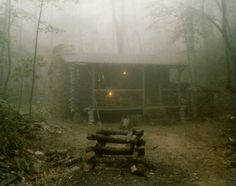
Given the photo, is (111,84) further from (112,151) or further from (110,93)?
(112,151)

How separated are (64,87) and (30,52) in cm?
2065

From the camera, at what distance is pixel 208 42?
35000 mm

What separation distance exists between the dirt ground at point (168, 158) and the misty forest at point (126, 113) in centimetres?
4

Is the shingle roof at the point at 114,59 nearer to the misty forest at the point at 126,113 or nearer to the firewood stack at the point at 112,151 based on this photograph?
the misty forest at the point at 126,113

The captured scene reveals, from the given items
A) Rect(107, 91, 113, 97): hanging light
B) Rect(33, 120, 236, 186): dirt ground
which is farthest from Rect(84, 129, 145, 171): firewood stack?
Rect(107, 91, 113, 97): hanging light

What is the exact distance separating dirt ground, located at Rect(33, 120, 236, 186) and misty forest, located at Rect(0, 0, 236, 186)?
0.12 ft

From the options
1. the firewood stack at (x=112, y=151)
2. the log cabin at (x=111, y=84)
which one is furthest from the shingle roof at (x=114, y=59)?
the firewood stack at (x=112, y=151)

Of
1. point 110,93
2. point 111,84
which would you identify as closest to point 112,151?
point 110,93

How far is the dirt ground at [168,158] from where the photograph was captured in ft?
35.6

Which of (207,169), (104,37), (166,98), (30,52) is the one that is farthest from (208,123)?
(104,37)

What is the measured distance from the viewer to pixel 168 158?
1366 cm

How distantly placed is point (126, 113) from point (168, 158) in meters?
12.6

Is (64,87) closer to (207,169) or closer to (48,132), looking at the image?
(48,132)

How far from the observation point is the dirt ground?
1085 centimetres
